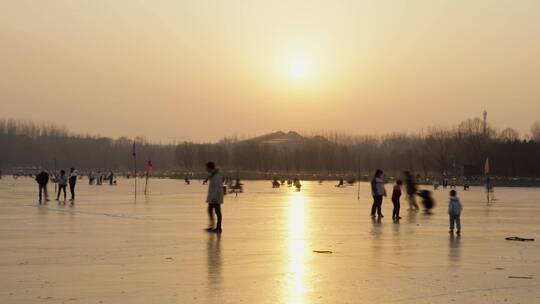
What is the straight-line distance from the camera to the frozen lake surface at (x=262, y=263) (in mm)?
9891

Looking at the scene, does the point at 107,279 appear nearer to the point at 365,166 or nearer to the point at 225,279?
the point at 225,279

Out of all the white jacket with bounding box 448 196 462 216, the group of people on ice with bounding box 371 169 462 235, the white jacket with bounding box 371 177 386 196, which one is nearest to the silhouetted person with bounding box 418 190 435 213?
the group of people on ice with bounding box 371 169 462 235

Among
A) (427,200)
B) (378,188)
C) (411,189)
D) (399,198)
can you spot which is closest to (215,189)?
(378,188)

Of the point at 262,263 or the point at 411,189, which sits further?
the point at 411,189

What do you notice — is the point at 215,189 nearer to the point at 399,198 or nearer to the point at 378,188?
the point at 378,188

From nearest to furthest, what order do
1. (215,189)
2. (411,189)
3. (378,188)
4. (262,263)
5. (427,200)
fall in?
(262,263)
(215,189)
(378,188)
(427,200)
(411,189)

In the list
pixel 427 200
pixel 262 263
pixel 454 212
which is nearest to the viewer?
pixel 262 263

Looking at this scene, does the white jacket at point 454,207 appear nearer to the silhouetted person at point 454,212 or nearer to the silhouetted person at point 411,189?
the silhouetted person at point 454,212

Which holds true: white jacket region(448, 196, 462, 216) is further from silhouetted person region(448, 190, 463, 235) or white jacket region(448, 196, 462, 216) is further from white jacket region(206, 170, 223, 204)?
white jacket region(206, 170, 223, 204)

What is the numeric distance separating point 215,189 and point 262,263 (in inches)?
296

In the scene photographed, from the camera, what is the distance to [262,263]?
13.1m

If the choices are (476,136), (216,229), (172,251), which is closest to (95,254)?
(172,251)

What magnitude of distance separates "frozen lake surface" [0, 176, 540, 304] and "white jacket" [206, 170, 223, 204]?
953 mm

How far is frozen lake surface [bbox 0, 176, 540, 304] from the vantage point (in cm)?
989
